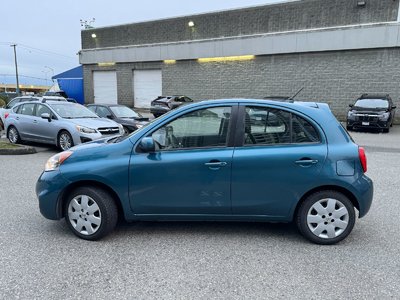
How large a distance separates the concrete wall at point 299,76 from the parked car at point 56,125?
14.7m

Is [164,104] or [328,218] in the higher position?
[164,104]

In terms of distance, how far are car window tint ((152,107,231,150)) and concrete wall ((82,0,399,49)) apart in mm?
19136

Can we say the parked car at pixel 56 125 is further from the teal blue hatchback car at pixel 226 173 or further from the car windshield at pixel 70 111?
the teal blue hatchback car at pixel 226 173

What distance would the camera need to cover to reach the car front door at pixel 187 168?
3701mm

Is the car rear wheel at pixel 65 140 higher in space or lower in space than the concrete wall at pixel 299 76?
lower

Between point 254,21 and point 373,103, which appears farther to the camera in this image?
point 254,21

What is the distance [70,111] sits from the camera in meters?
10.3

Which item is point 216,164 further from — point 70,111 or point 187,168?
point 70,111

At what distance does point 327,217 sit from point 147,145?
2140mm

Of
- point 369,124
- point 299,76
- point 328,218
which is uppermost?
point 299,76

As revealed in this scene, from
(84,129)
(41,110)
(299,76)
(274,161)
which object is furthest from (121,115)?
(299,76)

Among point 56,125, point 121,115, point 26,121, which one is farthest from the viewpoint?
point 121,115

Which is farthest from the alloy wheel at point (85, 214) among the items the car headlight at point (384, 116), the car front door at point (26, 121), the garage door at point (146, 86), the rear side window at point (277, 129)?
the garage door at point (146, 86)

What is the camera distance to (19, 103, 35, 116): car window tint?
1056cm
